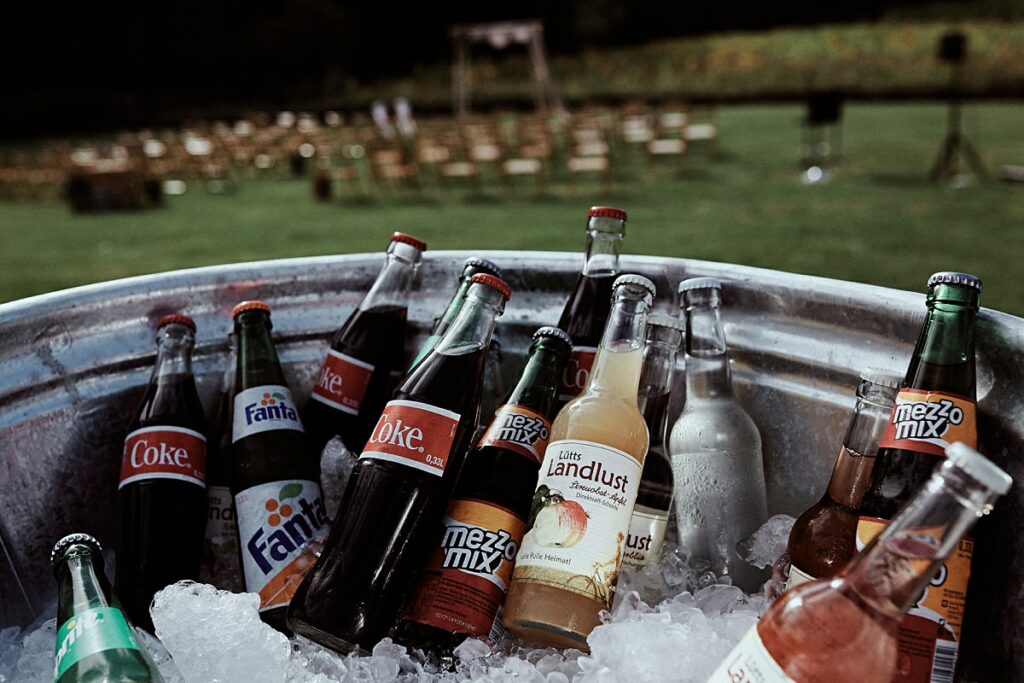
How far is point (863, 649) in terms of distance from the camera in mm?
836

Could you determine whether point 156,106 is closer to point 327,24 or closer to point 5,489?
point 327,24

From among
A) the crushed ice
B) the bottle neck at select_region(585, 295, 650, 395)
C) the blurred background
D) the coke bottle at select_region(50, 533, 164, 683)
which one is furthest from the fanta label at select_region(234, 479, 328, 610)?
the blurred background

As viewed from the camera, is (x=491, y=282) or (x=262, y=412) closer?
(x=491, y=282)

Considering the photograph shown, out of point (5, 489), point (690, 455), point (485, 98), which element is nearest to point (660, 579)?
point (690, 455)

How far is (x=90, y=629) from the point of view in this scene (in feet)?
3.25

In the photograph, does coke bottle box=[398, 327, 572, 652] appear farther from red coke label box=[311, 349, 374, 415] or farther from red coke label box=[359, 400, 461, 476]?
red coke label box=[311, 349, 374, 415]

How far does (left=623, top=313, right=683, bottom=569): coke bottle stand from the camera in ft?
4.22

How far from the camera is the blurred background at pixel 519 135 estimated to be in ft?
23.9

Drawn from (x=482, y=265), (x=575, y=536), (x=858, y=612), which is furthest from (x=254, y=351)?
(x=858, y=612)

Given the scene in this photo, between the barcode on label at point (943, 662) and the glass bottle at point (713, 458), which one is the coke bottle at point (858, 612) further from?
the glass bottle at point (713, 458)

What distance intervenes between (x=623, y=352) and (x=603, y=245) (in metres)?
0.26

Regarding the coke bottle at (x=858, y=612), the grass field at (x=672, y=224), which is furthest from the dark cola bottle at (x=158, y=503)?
the grass field at (x=672, y=224)

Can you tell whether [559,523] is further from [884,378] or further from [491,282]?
[884,378]

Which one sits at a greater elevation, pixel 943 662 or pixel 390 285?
pixel 390 285
